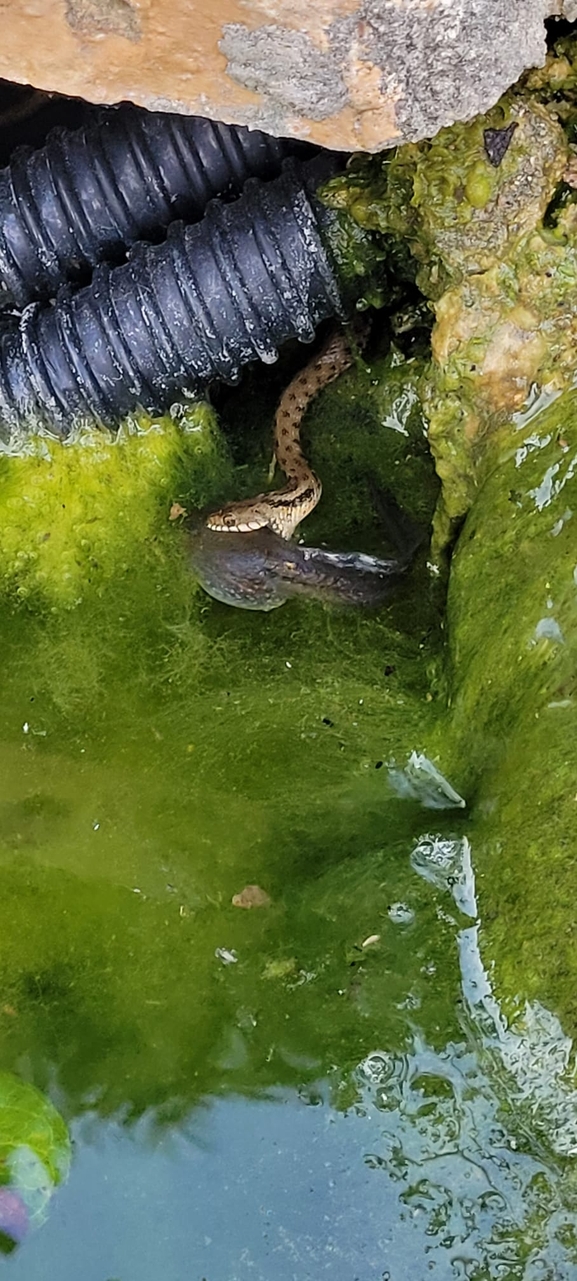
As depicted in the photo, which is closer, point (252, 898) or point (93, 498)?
point (252, 898)

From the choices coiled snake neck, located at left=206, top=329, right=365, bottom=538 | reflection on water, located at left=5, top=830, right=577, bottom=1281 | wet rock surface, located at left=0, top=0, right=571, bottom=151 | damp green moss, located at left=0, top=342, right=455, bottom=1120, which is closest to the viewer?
wet rock surface, located at left=0, top=0, right=571, bottom=151

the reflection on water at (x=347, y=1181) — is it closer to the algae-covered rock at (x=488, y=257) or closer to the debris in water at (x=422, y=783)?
the debris in water at (x=422, y=783)

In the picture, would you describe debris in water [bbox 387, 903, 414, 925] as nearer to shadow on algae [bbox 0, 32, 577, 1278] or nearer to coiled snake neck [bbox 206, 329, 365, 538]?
shadow on algae [bbox 0, 32, 577, 1278]

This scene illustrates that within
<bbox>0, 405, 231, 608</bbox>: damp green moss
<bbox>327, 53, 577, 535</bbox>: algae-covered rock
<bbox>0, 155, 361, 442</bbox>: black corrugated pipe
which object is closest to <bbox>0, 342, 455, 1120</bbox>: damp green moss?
<bbox>0, 405, 231, 608</bbox>: damp green moss

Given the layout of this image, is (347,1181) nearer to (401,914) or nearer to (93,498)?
(401,914)

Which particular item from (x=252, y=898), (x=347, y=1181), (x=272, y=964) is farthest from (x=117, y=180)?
(x=347, y=1181)
